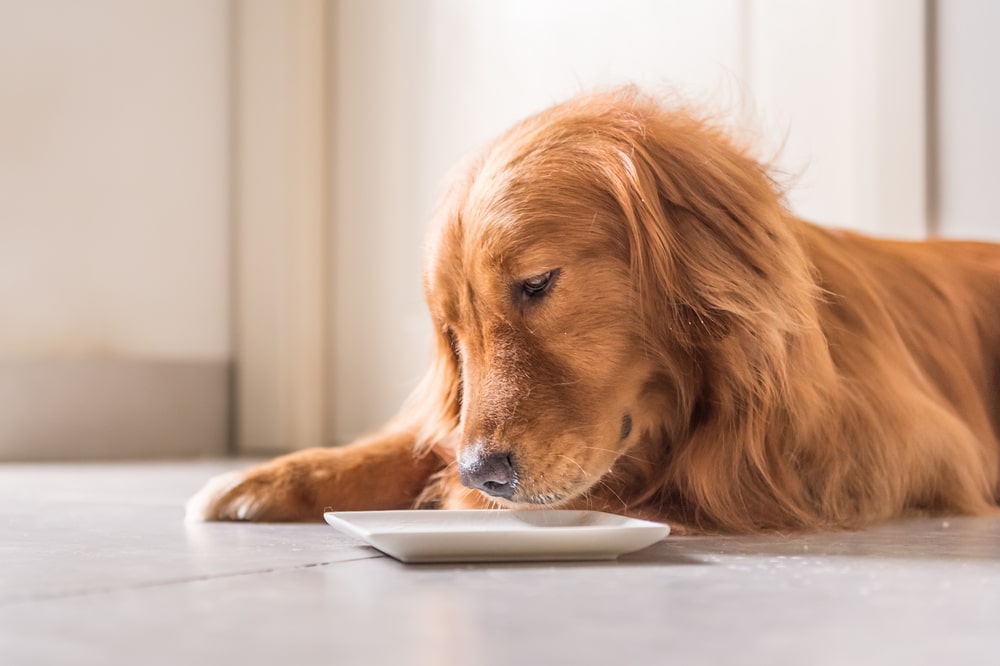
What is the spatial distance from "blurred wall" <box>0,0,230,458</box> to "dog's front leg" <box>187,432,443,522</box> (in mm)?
2019

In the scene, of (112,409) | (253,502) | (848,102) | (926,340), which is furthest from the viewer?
(112,409)

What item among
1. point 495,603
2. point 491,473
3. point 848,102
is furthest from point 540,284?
point 848,102

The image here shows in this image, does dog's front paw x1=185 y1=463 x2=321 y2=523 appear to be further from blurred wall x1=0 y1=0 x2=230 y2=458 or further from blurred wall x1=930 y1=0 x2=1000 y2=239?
blurred wall x1=0 y1=0 x2=230 y2=458

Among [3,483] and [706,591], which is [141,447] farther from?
[706,591]

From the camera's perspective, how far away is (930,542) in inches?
51.3

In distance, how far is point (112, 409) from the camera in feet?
11.8

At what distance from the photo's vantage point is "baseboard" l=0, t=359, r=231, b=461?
10.9ft

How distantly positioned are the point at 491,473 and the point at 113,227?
104 inches

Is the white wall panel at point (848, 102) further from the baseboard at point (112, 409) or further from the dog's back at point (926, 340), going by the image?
the baseboard at point (112, 409)

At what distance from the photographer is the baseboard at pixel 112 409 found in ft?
10.9

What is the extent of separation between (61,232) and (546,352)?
2.52 meters

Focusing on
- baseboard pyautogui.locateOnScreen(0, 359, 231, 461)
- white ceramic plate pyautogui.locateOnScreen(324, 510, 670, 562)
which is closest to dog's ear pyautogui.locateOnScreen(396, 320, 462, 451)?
white ceramic plate pyautogui.locateOnScreen(324, 510, 670, 562)

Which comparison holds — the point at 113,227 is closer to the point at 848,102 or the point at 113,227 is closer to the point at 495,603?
the point at 848,102

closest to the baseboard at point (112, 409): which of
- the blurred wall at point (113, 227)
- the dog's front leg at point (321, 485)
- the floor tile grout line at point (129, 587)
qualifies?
the blurred wall at point (113, 227)
